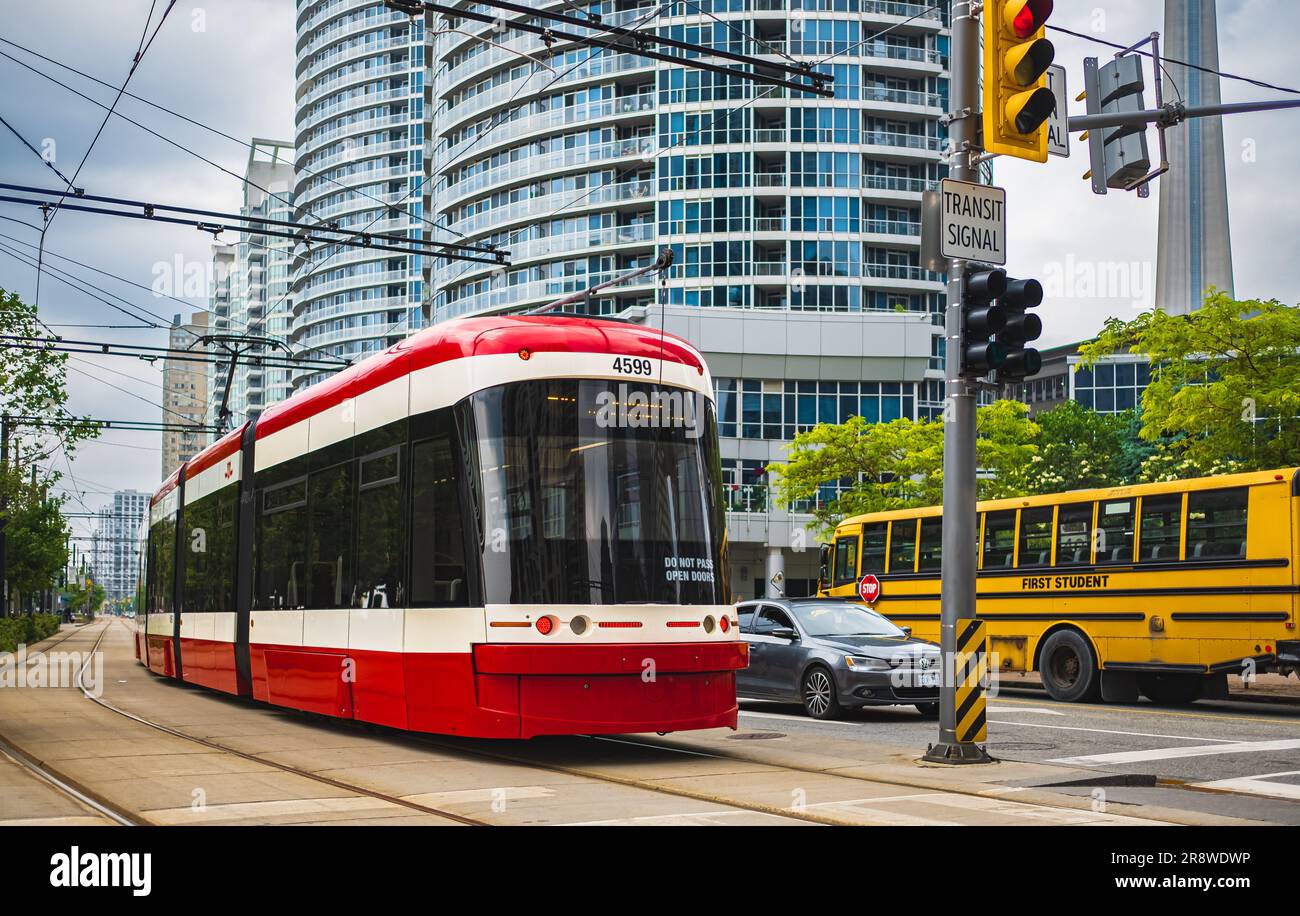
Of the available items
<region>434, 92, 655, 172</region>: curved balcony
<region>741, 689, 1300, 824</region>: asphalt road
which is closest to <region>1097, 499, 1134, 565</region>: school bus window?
<region>741, 689, 1300, 824</region>: asphalt road

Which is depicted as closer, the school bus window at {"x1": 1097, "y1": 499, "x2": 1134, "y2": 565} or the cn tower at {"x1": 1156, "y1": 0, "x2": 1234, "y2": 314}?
the school bus window at {"x1": 1097, "y1": 499, "x2": 1134, "y2": 565}

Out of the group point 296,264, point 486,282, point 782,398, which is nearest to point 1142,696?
point 782,398

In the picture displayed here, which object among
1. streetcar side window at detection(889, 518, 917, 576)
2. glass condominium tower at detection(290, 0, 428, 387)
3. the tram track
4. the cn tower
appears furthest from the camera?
glass condominium tower at detection(290, 0, 428, 387)

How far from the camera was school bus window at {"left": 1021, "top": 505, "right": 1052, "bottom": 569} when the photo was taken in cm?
2139

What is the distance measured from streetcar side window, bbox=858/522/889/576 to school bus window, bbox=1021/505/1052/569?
11.8 feet

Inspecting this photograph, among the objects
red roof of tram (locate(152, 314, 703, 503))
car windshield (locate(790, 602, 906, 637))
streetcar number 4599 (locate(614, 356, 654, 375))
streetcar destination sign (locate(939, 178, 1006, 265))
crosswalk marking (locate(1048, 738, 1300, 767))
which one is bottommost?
crosswalk marking (locate(1048, 738, 1300, 767))

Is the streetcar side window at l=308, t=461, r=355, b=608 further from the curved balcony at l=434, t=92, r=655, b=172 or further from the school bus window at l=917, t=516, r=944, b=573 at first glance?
the curved balcony at l=434, t=92, r=655, b=172

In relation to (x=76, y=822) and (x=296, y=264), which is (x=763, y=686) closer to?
(x=76, y=822)

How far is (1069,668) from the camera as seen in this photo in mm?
20969

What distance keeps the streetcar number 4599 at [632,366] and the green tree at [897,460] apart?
97.4 feet

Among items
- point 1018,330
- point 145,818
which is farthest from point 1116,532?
point 145,818

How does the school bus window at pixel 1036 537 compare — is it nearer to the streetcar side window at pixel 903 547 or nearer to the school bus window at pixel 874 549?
the streetcar side window at pixel 903 547

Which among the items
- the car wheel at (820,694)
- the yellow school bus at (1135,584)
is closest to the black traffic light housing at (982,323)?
the car wheel at (820,694)
